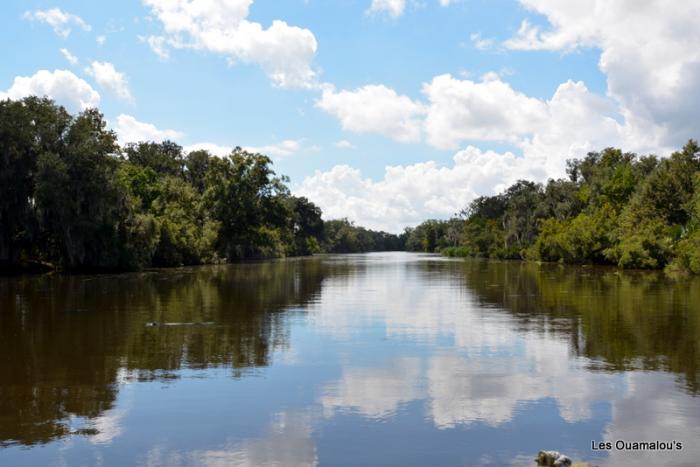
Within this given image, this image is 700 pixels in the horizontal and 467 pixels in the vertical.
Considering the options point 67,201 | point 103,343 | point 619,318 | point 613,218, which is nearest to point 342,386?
point 103,343

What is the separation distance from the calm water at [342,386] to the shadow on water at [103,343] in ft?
0.22

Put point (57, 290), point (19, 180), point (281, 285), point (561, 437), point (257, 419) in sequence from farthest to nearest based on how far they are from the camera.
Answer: point (19, 180) → point (281, 285) → point (57, 290) → point (257, 419) → point (561, 437)

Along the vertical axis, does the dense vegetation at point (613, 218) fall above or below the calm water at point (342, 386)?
above

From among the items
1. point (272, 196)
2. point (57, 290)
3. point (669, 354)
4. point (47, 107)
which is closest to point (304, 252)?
point (272, 196)

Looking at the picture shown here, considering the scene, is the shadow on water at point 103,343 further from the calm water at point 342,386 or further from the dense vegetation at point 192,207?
the dense vegetation at point 192,207

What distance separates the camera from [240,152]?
92500mm

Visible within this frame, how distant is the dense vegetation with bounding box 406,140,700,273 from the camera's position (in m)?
58.8

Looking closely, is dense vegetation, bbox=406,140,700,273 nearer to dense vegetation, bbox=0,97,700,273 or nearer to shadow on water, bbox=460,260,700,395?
dense vegetation, bbox=0,97,700,273

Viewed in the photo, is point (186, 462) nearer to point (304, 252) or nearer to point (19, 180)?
point (19, 180)

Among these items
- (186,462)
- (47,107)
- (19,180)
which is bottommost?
(186,462)

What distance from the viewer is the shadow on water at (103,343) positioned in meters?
11.0

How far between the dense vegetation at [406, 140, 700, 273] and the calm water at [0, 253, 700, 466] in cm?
3570

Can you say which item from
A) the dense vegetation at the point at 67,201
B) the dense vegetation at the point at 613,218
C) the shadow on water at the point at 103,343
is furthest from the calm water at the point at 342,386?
the dense vegetation at the point at 613,218

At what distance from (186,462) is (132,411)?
8.84ft
